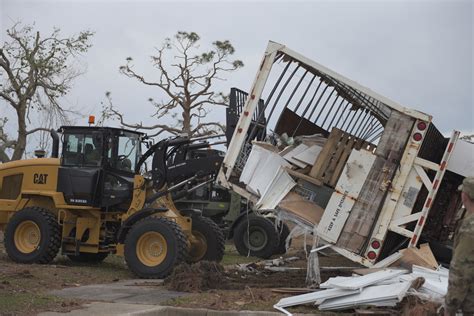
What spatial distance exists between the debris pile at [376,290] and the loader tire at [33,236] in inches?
224

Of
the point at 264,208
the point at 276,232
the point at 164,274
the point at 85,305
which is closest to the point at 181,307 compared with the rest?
the point at 85,305

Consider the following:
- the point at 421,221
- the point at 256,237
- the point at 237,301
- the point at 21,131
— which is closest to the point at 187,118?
the point at 21,131

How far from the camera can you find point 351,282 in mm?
7199

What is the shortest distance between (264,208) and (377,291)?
7.01ft

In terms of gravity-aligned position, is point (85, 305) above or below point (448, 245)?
below

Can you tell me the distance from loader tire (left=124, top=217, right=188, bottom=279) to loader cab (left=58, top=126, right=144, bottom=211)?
1200 millimetres

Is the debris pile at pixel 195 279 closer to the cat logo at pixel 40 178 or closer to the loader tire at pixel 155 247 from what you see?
the loader tire at pixel 155 247

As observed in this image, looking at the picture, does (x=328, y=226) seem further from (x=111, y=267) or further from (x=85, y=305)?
(x=111, y=267)

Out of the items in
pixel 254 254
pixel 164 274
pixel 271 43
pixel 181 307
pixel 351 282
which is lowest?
pixel 254 254

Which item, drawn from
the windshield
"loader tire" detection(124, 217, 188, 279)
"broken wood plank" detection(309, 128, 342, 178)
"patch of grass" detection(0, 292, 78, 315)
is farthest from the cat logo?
"broken wood plank" detection(309, 128, 342, 178)

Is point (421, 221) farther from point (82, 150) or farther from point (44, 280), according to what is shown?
point (82, 150)

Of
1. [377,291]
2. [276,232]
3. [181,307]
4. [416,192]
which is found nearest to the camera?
[377,291]

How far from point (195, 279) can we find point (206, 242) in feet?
9.72

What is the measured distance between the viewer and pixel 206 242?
38.8ft
